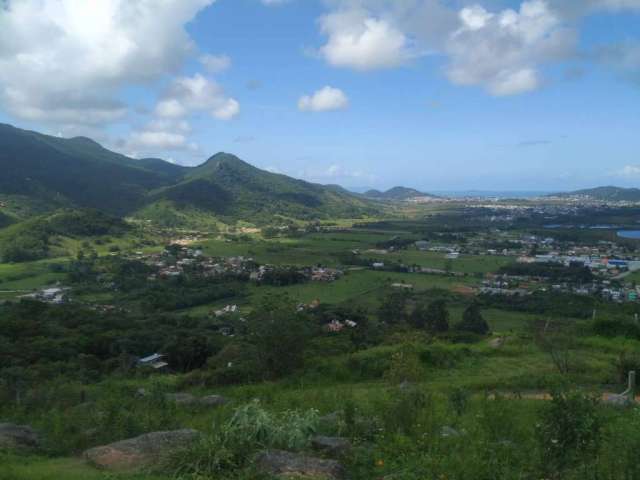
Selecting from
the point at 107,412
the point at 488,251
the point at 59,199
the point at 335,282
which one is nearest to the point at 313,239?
the point at 488,251

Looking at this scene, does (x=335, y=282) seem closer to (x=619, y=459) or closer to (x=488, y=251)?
(x=488, y=251)

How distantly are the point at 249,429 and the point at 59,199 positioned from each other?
149 meters

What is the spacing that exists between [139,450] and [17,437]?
332cm

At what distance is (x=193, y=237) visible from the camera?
348 feet

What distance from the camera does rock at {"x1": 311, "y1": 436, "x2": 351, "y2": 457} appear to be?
22.9ft

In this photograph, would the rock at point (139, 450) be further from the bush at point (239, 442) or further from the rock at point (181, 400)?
the rock at point (181, 400)

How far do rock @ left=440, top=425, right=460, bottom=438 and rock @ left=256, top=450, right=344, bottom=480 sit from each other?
6.36ft

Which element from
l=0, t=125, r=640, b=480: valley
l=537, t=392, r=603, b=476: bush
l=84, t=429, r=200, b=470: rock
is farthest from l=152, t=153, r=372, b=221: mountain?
l=537, t=392, r=603, b=476: bush

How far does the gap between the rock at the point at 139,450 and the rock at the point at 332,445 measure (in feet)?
6.09


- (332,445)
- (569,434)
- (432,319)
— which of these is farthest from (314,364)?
(432,319)

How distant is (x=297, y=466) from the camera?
6.28 meters

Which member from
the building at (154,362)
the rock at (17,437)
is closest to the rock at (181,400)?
the rock at (17,437)

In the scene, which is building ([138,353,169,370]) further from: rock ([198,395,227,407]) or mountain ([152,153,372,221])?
mountain ([152,153,372,221])

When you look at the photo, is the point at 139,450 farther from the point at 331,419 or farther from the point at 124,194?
the point at 124,194
